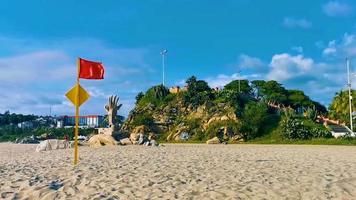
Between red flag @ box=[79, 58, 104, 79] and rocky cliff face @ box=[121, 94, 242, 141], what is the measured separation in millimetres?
34508

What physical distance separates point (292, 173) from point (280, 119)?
44.6 meters

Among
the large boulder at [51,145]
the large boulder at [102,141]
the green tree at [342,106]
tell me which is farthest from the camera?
the green tree at [342,106]

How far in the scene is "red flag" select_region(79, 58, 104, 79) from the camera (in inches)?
575

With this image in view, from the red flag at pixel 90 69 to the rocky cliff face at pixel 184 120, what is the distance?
34.5m

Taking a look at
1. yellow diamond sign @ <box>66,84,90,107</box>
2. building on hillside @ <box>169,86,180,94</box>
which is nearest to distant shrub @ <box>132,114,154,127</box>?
building on hillside @ <box>169,86,180,94</box>

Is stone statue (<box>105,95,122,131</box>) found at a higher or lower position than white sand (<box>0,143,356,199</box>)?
higher

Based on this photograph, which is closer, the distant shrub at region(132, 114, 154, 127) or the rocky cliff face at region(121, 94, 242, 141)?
the rocky cliff face at region(121, 94, 242, 141)

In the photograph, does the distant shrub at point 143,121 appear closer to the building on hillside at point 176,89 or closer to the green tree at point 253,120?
the building on hillside at point 176,89

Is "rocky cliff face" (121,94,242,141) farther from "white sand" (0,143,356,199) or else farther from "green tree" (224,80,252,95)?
"white sand" (0,143,356,199)

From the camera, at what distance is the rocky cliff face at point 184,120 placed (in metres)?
52.0

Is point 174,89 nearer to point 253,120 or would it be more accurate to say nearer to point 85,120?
point 253,120

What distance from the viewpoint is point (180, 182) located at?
32.1 ft

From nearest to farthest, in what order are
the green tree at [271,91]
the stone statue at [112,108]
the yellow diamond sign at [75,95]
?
the yellow diamond sign at [75,95]
the stone statue at [112,108]
the green tree at [271,91]

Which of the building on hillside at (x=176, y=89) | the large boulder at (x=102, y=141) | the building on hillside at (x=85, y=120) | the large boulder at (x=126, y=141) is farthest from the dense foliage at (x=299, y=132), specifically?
the building on hillside at (x=85, y=120)
